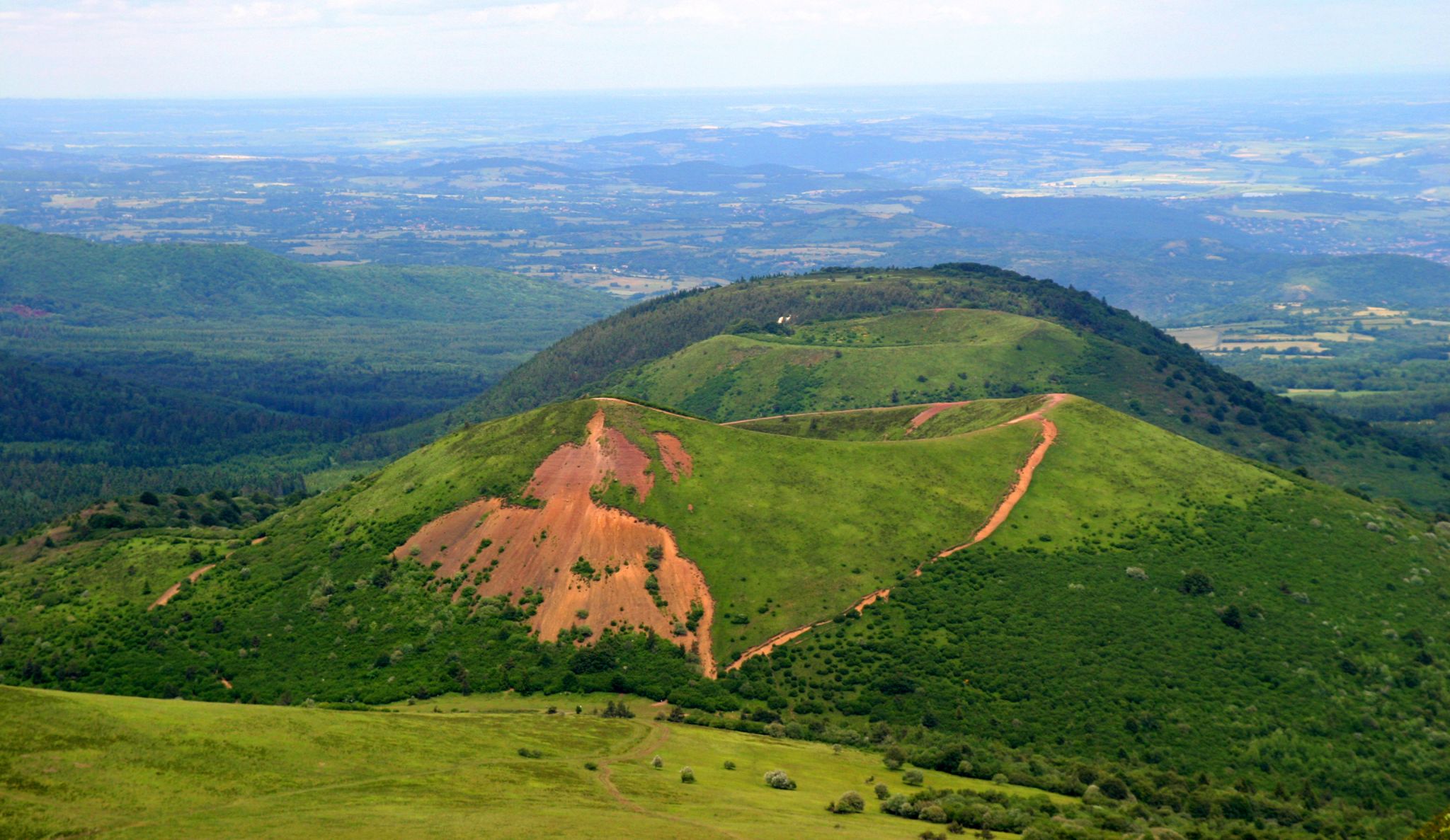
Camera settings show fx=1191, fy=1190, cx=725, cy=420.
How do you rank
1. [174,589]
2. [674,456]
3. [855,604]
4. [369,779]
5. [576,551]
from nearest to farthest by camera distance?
[369,779], [855,604], [576,551], [174,589], [674,456]

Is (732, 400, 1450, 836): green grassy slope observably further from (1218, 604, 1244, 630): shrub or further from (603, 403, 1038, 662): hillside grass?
(603, 403, 1038, 662): hillside grass

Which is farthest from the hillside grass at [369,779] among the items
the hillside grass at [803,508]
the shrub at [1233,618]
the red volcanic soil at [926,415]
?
the red volcanic soil at [926,415]

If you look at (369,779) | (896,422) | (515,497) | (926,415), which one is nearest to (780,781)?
(369,779)

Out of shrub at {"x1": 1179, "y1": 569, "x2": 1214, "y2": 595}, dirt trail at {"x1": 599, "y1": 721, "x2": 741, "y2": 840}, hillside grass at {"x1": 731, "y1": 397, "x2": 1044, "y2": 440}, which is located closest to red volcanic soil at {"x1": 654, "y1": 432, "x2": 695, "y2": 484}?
hillside grass at {"x1": 731, "y1": 397, "x2": 1044, "y2": 440}

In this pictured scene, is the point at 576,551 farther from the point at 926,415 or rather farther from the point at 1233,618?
the point at 926,415

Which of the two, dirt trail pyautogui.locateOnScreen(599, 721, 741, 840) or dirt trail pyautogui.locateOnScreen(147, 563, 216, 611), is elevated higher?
dirt trail pyautogui.locateOnScreen(599, 721, 741, 840)
